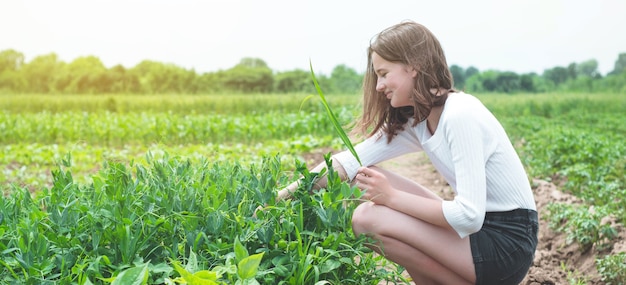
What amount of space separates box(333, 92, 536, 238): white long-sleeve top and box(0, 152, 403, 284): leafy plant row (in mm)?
382

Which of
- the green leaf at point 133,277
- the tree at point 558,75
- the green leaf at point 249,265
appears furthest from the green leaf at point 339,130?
the tree at point 558,75

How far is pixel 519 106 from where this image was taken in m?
20.0

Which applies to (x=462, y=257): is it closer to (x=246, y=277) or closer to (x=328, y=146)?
(x=246, y=277)

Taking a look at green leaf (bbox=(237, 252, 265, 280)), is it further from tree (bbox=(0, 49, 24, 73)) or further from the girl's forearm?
tree (bbox=(0, 49, 24, 73))

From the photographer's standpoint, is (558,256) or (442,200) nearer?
(442,200)

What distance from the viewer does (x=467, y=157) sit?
2.58 m

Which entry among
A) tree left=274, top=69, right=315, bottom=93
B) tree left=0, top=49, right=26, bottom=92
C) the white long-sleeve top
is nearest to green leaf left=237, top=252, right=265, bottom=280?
the white long-sleeve top

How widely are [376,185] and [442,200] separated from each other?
0.32 meters

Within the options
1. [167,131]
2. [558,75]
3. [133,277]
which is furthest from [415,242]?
[558,75]

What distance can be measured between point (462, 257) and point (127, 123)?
923 centimetres

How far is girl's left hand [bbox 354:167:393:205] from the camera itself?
2.67m

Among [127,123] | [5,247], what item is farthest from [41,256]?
[127,123]

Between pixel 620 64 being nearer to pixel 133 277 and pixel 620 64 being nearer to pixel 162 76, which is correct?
pixel 162 76

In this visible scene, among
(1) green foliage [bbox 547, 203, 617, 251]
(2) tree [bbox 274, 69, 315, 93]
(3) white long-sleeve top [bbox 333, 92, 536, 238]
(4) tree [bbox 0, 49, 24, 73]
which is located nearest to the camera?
(3) white long-sleeve top [bbox 333, 92, 536, 238]
